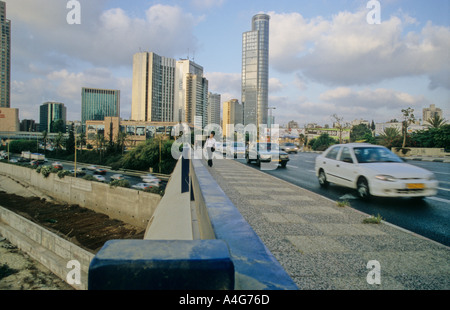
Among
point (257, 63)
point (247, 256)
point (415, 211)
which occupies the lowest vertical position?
point (415, 211)

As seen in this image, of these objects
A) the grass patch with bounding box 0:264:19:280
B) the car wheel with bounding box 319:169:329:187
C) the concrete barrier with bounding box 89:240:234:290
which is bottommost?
the grass patch with bounding box 0:264:19:280

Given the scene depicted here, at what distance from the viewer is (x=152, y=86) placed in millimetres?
128750

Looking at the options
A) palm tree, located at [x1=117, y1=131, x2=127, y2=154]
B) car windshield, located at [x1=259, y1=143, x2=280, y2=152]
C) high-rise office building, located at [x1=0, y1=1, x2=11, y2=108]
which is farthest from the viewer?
high-rise office building, located at [x1=0, y1=1, x2=11, y2=108]

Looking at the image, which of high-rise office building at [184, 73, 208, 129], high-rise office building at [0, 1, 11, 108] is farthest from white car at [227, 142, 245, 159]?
high-rise office building at [0, 1, 11, 108]

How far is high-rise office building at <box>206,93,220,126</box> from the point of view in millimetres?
168600

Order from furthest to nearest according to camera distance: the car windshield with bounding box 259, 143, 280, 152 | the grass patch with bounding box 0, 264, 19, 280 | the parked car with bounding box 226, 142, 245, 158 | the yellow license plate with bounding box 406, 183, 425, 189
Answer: the grass patch with bounding box 0, 264, 19, 280
the parked car with bounding box 226, 142, 245, 158
the car windshield with bounding box 259, 143, 280, 152
the yellow license plate with bounding box 406, 183, 425, 189

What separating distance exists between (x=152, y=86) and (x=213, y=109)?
5399 cm

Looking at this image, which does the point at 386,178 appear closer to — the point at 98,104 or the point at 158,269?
the point at 158,269

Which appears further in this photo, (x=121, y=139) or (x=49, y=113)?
(x=49, y=113)

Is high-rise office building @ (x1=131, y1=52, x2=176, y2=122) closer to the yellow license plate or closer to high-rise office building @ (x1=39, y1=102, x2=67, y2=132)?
high-rise office building @ (x1=39, y1=102, x2=67, y2=132)

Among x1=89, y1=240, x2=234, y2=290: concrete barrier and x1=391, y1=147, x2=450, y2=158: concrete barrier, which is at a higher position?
x1=391, y1=147, x2=450, y2=158: concrete barrier

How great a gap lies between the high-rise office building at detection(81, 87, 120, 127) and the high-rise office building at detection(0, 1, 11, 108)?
40.7 meters

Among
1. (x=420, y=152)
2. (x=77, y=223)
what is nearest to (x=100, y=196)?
(x=77, y=223)
